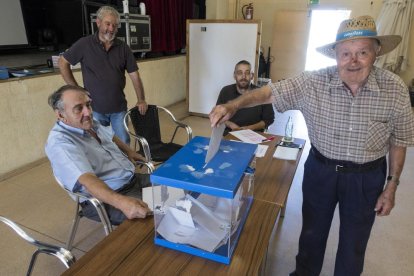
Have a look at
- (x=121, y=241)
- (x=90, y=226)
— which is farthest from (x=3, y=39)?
(x=121, y=241)

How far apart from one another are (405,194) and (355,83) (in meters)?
2.09

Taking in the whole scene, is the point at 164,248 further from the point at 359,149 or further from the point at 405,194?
the point at 405,194

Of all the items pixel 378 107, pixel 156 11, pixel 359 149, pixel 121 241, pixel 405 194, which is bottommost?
pixel 405 194

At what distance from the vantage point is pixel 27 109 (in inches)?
110

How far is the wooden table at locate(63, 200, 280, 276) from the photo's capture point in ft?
2.91

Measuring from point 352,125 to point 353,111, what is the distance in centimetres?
6

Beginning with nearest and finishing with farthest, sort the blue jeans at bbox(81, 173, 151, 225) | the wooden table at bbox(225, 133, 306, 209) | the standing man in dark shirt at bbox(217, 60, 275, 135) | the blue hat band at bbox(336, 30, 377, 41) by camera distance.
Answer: the blue hat band at bbox(336, 30, 377, 41)
the wooden table at bbox(225, 133, 306, 209)
the blue jeans at bbox(81, 173, 151, 225)
the standing man in dark shirt at bbox(217, 60, 275, 135)

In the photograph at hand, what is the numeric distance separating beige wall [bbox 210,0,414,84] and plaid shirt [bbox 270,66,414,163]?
487 cm

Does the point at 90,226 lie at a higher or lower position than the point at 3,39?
lower

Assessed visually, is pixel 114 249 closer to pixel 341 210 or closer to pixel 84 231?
pixel 341 210

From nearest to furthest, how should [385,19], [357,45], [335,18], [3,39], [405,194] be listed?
[357,45], [405,194], [3,39], [385,19], [335,18]

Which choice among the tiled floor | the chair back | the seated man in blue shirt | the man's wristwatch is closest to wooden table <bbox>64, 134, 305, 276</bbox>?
the seated man in blue shirt

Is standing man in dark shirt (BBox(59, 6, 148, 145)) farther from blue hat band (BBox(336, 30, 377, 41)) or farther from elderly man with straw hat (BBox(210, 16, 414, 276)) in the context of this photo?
blue hat band (BBox(336, 30, 377, 41))

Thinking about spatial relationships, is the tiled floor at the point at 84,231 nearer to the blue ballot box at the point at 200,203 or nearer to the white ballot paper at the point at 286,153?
the white ballot paper at the point at 286,153
